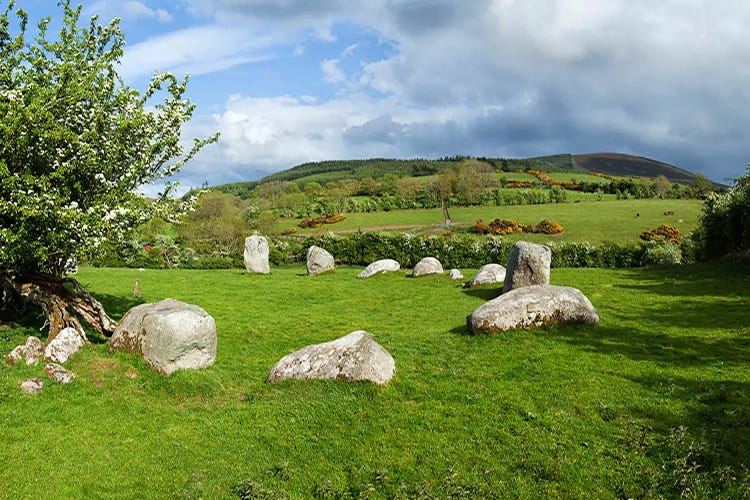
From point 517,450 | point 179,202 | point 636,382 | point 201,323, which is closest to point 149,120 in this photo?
point 179,202

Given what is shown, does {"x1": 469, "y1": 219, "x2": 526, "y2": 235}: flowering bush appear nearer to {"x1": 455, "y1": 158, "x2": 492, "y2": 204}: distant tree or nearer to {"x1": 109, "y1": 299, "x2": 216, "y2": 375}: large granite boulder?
{"x1": 455, "y1": 158, "x2": 492, "y2": 204}: distant tree

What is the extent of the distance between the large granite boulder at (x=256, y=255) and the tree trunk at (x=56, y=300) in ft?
76.1

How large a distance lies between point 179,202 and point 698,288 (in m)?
27.8

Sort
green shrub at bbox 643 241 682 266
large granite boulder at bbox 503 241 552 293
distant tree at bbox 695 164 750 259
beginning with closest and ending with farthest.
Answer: large granite boulder at bbox 503 241 552 293 < distant tree at bbox 695 164 750 259 < green shrub at bbox 643 241 682 266

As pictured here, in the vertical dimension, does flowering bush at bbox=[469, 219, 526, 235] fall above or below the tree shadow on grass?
above

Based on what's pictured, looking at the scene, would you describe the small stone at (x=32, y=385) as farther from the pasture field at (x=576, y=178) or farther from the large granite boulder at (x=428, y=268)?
the pasture field at (x=576, y=178)

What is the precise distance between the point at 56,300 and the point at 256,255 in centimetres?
2513

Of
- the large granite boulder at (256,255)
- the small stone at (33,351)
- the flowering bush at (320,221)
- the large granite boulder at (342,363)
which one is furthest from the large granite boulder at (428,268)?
the flowering bush at (320,221)

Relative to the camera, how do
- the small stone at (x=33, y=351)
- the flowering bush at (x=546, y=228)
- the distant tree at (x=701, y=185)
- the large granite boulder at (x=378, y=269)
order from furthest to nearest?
the distant tree at (x=701, y=185) → the flowering bush at (x=546, y=228) → the large granite boulder at (x=378, y=269) → the small stone at (x=33, y=351)

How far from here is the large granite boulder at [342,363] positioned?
45.9 feet

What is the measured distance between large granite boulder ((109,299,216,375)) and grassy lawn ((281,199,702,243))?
6685 cm

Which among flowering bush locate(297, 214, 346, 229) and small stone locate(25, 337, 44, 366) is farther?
flowering bush locate(297, 214, 346, 229)

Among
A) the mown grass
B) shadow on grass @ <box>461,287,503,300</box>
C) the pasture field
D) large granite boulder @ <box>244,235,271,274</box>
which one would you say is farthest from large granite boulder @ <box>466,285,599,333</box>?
the pasture field

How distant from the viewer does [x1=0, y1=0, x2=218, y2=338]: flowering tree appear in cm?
1558
